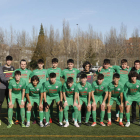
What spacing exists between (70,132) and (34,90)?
4.70ft

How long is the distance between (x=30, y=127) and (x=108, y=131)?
198 cm

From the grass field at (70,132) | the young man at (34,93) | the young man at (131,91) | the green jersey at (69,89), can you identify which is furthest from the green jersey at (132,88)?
the young man at (34,93)

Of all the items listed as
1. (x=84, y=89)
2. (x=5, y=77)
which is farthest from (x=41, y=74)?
(x=84, y=89)

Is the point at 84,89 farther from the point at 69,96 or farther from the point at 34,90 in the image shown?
the point at 34,90

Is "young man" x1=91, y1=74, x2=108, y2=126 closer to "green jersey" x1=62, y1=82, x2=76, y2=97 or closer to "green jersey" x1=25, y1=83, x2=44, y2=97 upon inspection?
"green jersey" x1=62, y1=82, x2=76, y2=97

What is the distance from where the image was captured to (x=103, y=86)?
4.84 m

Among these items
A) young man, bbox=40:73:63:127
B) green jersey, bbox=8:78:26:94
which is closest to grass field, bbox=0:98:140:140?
young man, bbox=40:73:63:127

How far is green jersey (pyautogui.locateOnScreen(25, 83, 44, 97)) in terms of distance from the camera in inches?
185

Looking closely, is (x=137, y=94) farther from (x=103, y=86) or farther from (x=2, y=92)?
(x=2, y=92)

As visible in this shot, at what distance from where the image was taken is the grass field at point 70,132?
12.9ft

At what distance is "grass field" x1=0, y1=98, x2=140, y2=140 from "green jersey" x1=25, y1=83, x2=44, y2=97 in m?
0.84

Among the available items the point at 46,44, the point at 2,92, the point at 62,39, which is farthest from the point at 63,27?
the point at 2,92

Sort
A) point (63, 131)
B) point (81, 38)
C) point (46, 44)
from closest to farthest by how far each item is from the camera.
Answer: point (63, 131) < point (46, 44) < point (81, 38)

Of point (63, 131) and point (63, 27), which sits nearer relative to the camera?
point (63, 131)
